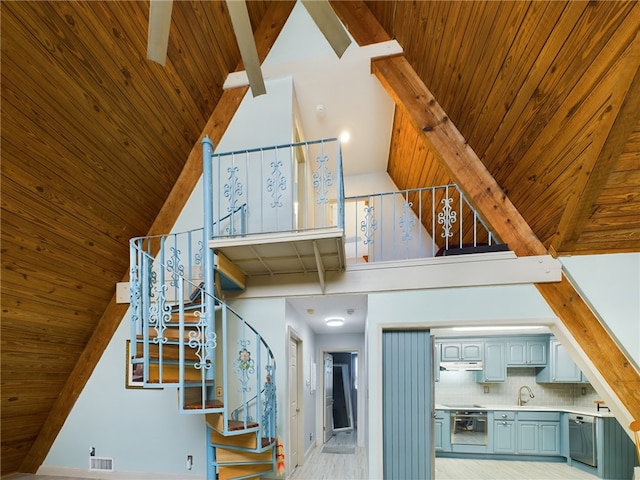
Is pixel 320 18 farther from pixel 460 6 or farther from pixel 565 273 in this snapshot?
pixel 565 273

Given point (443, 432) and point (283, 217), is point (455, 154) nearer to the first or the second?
point (283, 217)

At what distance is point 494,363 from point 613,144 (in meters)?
4.86

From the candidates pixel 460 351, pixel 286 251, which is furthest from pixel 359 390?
pixel 286 251

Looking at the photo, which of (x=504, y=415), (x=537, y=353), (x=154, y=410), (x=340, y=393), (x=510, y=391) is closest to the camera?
(x=154, y=410)

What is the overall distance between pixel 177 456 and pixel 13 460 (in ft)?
6.73

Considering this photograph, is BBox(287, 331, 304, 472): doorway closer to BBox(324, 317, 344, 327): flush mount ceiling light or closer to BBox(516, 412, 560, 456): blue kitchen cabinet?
BBox(324, 317, 344, 327): flush mount ceiling light

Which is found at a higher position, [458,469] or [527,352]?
[527,352]

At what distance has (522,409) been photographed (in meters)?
5.45

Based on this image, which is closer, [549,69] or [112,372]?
[549,69]

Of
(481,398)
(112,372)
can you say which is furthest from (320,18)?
(481,398)

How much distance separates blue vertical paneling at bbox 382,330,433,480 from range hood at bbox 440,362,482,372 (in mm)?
Answer: 2847

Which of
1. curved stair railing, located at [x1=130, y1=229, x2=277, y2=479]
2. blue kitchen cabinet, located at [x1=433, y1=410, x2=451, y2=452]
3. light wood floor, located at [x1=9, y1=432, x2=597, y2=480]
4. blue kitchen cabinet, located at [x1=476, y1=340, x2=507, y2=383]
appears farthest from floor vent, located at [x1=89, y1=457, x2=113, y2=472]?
blue kitchen cabinet, located at [x1=476, y1=340, x2=507, y2=383]

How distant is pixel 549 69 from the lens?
228 cm

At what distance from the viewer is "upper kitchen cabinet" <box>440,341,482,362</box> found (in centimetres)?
600
